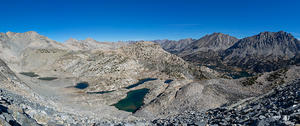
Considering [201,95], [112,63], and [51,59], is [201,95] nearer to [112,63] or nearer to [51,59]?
[112,63]

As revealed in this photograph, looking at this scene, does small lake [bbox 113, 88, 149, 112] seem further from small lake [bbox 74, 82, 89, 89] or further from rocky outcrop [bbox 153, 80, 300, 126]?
rocky outcrop [bbox 153, 80, 300, 126]

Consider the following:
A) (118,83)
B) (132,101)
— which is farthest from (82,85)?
(132,101)

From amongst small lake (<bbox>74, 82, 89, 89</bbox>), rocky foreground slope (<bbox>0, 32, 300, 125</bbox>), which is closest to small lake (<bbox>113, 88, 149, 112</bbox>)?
rocky foreground slope (<bbox>0, 32, 300, 125</bbox>)

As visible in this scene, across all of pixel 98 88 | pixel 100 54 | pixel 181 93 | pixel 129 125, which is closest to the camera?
pixel 129 125

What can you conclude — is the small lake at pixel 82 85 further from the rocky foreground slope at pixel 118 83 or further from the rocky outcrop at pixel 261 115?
the rocky outcrop at pixel 261 115

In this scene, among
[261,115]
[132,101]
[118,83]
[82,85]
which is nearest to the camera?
[261,115]

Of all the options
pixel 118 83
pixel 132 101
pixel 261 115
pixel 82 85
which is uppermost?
pixel 261 115

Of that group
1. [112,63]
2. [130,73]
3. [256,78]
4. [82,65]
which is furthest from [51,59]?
[256,78]

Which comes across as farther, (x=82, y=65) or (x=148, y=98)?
(x=82, y=65)

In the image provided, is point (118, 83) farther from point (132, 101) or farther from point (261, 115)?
point (261, 115)
